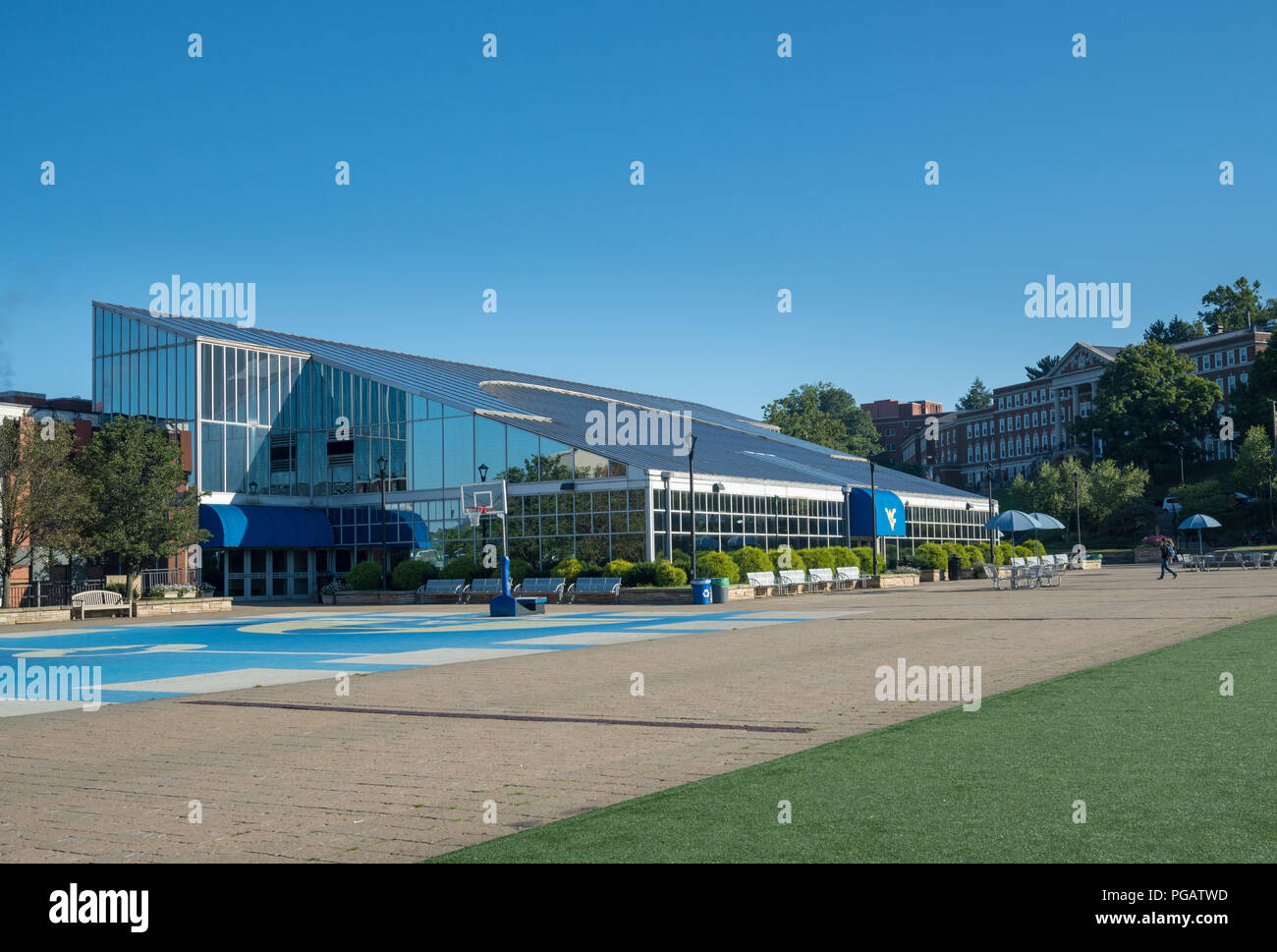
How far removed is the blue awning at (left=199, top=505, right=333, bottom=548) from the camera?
47688 mm

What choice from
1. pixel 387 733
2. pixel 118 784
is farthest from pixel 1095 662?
pixel 118 784

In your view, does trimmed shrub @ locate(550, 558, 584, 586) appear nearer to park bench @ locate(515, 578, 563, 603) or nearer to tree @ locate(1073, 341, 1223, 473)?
park bench @ locate(515, 578, 563, 603)

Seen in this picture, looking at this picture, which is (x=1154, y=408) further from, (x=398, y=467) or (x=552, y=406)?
(x=398, y=467)

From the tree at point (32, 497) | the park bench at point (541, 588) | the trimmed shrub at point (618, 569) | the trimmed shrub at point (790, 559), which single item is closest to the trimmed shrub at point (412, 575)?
the park bench at point (541, 588)

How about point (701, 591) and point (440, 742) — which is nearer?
point (440, 742)

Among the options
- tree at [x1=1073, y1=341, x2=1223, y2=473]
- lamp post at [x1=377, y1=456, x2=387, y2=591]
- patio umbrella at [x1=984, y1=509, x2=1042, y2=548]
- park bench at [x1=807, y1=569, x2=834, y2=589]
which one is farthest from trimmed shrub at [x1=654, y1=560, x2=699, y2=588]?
tree at [x1=1073, y1=341, x2=1223, y2=473]

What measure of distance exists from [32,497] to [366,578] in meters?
13.7

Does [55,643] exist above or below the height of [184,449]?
below

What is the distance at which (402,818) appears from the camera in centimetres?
696

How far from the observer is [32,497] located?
37312 millimetres

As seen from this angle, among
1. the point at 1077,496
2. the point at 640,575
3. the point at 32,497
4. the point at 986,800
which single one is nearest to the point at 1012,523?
the point at 640,575

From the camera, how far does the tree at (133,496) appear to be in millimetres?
39875
